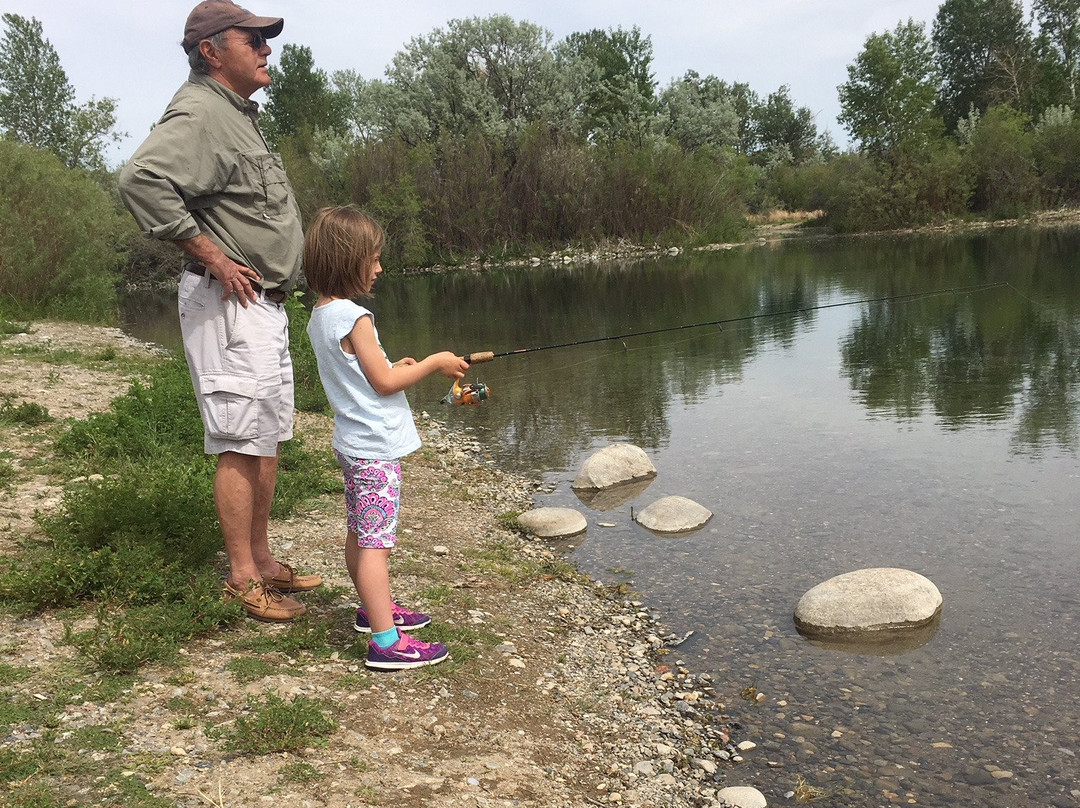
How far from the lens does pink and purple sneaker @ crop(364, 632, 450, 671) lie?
12.2 feet

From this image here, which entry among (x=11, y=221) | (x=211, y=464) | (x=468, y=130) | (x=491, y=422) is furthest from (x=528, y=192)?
(x=211, y=464)

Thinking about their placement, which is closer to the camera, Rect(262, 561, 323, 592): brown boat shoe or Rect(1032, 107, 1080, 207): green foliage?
Rect(262, 561, 323, 592): brown boat shoe

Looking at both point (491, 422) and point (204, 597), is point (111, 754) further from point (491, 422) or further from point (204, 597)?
point (491, 422)

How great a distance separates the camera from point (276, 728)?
3.10 metres

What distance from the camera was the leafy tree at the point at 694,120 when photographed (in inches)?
1971

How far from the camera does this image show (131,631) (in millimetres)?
3580

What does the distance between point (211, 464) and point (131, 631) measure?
2361 millimetres

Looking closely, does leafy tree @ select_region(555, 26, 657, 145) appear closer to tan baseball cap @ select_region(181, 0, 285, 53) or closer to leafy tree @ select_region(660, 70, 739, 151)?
leafy tree @ select_region(660, 70, 739, 151)

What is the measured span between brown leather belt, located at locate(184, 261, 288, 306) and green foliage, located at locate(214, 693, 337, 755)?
1.64 metres

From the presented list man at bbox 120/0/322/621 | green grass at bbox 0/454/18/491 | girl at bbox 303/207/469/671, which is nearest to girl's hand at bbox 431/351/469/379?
girl at bbox 303/207/469/671

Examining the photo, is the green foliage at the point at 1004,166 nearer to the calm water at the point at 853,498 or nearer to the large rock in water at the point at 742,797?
the calm water at the point at 853,498

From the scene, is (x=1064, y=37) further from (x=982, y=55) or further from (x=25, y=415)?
(x=25, y=415)

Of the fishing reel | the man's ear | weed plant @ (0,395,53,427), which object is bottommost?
weed plant @ (0,395,53,427)

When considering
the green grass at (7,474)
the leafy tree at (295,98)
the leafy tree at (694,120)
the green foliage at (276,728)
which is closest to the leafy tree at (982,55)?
the leafy tree at (694,120)
